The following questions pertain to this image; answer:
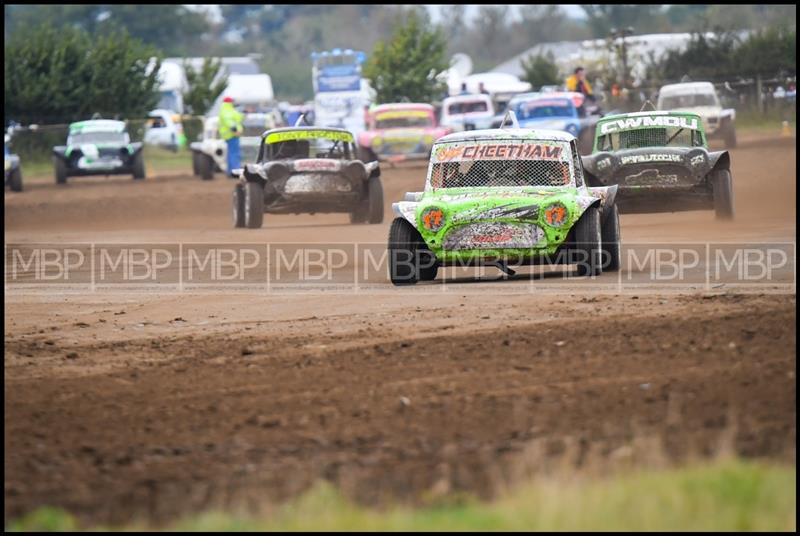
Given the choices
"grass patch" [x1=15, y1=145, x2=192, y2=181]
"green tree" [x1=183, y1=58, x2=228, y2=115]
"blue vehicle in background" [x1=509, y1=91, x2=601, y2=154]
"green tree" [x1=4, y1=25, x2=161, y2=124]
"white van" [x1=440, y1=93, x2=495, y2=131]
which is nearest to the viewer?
"blue vehicle in background" [x1=509, y1=91, x2=601, y2=154]

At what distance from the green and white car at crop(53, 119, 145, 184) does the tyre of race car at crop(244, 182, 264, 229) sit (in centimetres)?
1238

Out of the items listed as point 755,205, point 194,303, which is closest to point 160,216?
point 755,205

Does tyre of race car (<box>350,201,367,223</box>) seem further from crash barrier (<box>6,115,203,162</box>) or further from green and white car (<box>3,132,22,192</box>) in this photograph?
crash barrier (<box>6,115,203,162</box>)

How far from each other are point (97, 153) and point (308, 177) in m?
13.7

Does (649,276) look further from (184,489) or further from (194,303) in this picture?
(184,489)

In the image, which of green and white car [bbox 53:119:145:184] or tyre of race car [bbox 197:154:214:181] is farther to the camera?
tyre of race car [bbox 197:154:214:181]

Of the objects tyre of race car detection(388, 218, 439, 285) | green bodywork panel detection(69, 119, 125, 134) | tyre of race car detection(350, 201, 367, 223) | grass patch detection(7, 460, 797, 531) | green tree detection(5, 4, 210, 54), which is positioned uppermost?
green tree detection(5, 4, 210, 54)

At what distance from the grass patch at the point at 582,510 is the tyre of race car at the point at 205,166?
93.9 ft

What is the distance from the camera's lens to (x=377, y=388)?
8.38 meters

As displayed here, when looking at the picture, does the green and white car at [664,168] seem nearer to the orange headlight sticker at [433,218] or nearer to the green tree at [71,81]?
the orange headlight sticker at [433,218]

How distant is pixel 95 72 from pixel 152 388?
36.4 m

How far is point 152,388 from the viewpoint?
867 cm

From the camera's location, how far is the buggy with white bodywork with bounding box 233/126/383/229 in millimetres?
20922

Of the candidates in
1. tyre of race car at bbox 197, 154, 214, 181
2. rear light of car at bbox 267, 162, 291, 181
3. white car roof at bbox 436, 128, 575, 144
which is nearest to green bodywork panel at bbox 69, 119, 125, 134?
tyre of race car at bbox 197, 154, 214, 181
